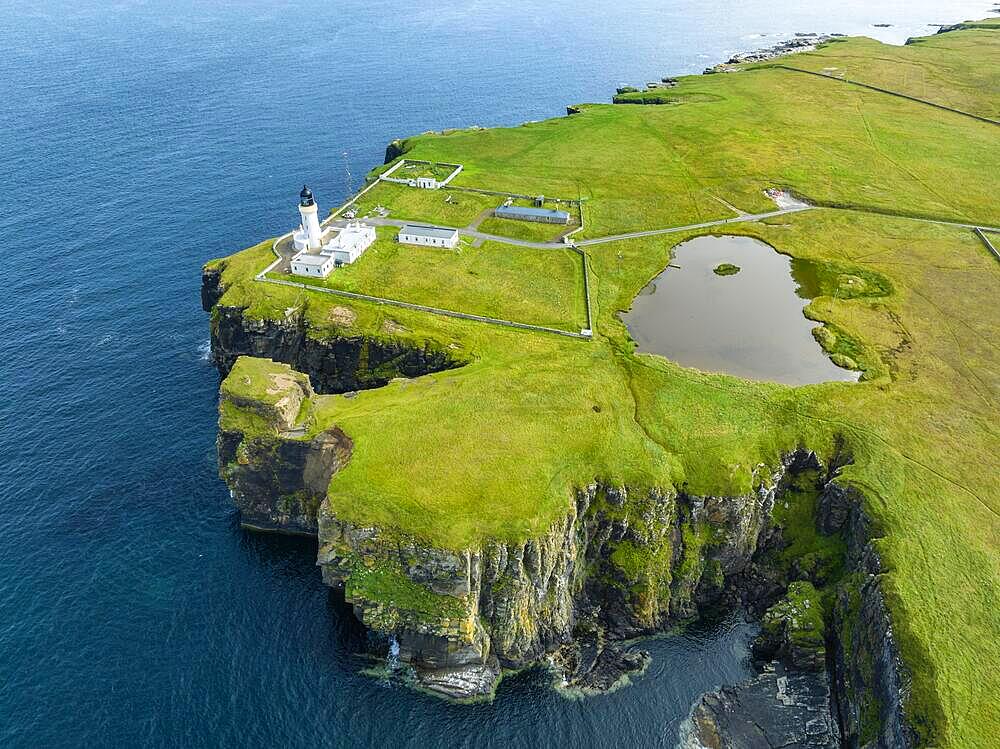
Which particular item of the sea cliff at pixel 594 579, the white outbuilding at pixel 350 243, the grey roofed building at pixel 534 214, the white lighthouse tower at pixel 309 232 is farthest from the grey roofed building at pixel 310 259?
the grey roofed building at pixel 534 214

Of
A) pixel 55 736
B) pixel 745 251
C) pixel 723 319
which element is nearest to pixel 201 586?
pixel 55 736

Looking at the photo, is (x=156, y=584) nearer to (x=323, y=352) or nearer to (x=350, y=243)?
(x=323, y=352)

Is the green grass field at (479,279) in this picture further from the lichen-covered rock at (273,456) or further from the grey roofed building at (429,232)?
the lichen-covered rock at (273,456)

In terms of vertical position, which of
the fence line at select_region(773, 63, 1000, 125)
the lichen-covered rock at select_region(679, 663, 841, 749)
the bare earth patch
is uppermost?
the fence line at select_region(773, 63, 1000, 125)

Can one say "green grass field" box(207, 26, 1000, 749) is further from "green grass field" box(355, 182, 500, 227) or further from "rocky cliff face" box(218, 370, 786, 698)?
"rocky cliff face" box(218, 370, 786, 698)

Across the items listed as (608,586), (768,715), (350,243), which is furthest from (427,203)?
(768,715)

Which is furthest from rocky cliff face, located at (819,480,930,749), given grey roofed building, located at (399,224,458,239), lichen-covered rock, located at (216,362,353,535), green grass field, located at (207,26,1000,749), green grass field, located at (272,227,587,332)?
grey roofed building, located at (399,224,458,239)
